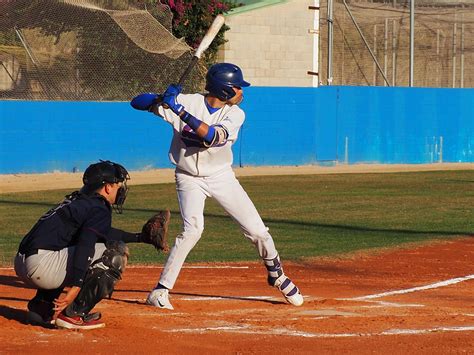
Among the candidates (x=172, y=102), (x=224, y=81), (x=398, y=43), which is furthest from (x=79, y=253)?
(x=398, y=43)

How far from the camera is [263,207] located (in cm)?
1888

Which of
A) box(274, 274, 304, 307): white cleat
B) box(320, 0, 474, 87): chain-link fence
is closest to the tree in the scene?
box(320, 0, 474, 87): chain-link fence

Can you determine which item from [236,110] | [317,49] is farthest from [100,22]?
[236,110]

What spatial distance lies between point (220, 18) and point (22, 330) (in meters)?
3.36

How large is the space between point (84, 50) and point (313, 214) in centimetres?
999

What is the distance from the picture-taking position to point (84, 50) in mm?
25609

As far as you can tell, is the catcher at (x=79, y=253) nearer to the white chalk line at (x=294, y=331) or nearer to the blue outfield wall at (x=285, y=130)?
the white chalk line at (x=294, y=331)

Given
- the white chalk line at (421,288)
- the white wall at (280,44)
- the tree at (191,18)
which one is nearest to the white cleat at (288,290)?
the white chalk line at (421,288)

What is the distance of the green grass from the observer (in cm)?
1358

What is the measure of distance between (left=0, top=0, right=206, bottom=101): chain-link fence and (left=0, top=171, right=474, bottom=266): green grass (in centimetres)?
367

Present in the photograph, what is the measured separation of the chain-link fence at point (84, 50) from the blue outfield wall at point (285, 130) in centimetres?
47

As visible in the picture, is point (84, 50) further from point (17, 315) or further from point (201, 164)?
point (17, 315)

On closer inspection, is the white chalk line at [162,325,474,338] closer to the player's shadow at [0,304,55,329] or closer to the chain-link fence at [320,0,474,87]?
the player's shadow at [0,304,55,329]

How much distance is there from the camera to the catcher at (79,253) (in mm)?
7293
